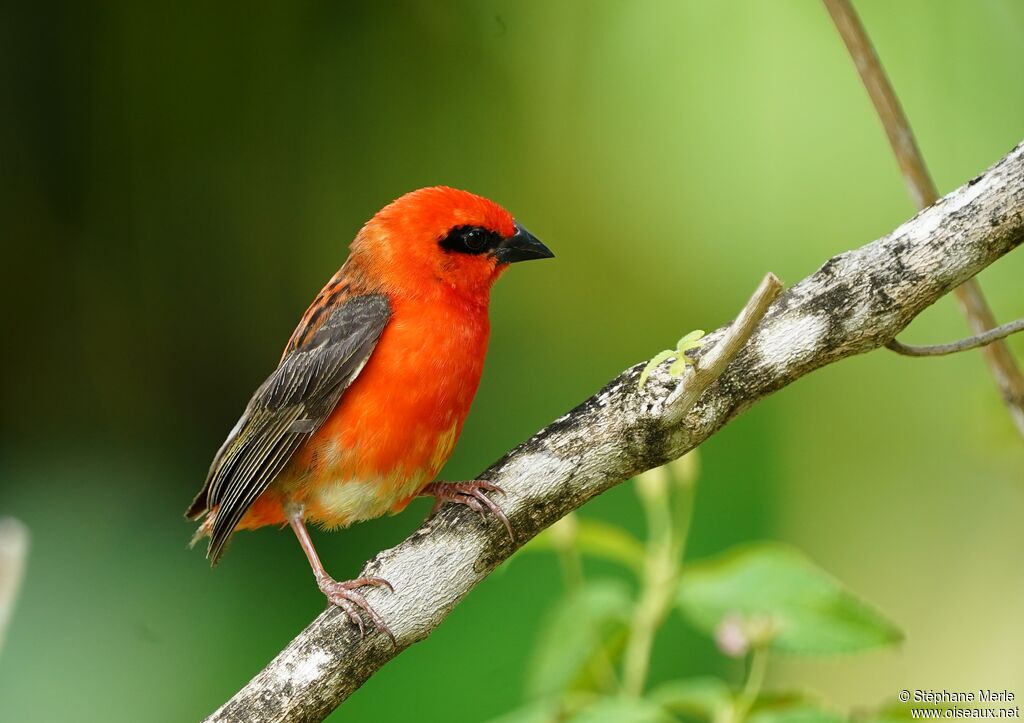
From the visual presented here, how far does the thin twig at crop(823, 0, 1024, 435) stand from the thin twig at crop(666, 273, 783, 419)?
2.48 feet

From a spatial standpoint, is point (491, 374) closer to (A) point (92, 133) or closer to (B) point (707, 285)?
(B) point (707, 285)

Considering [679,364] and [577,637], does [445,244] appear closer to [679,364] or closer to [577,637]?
[577,637]

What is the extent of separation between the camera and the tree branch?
6.10ft

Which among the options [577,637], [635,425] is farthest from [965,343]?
[577,637]

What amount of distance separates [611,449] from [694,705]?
0.58 meters

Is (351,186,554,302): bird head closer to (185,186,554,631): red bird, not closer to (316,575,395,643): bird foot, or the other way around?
(185,186,554,631): red bird

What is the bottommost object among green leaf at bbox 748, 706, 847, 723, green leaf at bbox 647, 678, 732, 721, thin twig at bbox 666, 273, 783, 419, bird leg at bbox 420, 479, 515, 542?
green leaf at bbox 748, 706, 847, 723

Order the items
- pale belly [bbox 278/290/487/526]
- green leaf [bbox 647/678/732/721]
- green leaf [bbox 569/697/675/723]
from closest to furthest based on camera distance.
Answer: green leaf [bbox 569/697/675/723], green leaf [bbox 647/678/732/721], pale belly [bbox 278/290/487/526]

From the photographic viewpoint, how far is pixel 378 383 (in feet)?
9.92

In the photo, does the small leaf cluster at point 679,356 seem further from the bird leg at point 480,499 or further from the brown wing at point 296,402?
the brown wing at point 296,402

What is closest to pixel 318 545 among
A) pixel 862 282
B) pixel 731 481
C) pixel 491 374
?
pixel 491 374

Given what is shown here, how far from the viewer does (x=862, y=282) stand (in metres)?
1.91

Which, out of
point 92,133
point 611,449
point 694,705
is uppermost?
point 92,133

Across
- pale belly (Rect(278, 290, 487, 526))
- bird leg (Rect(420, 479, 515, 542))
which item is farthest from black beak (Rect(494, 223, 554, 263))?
bird leg (Rect(420, 479, 515, 542))
